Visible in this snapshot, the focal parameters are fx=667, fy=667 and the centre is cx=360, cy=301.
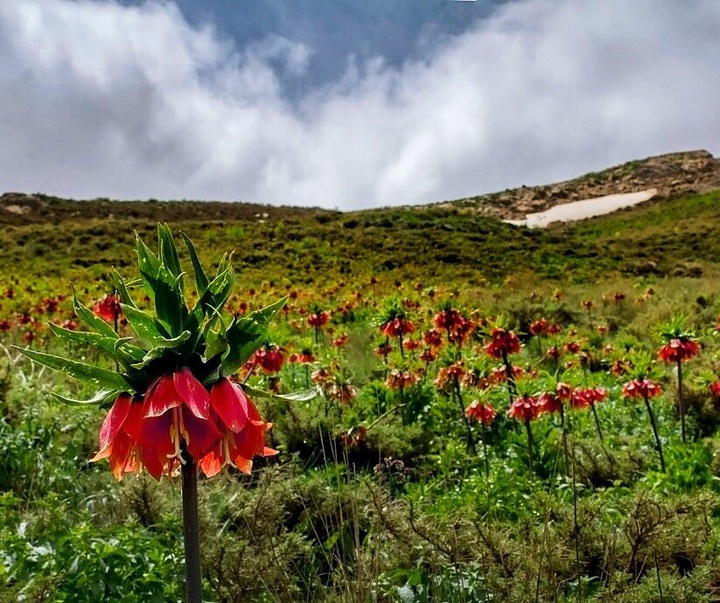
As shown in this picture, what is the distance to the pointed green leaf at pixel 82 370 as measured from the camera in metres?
1.11

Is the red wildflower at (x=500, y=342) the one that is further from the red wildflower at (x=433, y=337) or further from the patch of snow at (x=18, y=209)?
the patch of snow at (x=18, y=209)

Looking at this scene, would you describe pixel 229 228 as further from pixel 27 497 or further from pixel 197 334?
pixel 197 334

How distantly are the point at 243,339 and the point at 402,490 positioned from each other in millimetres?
3013

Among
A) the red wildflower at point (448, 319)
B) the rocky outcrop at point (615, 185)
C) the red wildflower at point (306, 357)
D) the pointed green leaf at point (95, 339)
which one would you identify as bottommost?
the pointed green leaf at point (95, 339)

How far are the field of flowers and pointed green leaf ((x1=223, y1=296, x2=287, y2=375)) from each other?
5 centimetres

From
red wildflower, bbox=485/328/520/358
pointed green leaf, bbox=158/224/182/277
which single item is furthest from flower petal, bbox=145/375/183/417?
red wildflower, bbox=485/328/520/358

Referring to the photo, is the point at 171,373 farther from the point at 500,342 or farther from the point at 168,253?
the point at 500,342

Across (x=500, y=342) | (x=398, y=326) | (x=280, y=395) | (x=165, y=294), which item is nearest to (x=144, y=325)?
(x=165, y=294)

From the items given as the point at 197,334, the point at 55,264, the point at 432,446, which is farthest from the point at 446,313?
the point at 55,264

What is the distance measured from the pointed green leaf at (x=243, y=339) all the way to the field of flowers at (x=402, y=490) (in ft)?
0.17

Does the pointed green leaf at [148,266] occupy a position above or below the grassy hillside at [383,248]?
below

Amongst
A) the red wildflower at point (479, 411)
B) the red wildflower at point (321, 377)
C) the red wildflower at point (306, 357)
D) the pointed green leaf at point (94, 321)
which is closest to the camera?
the pointed green leaf at point (94, 321)

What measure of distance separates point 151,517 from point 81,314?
73.2 inches

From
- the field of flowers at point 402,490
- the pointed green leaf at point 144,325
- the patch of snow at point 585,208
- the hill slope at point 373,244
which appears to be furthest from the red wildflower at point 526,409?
the patch of snow at point 585,208
